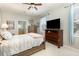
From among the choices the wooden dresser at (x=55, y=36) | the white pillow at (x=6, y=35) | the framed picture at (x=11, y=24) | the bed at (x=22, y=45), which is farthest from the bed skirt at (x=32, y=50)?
the framed picture at (x=11, y=24)

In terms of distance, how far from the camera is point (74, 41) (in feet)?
6.29

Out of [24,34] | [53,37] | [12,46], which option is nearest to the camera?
[12,46]

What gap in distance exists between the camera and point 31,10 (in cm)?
190

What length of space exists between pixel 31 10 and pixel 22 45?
67 centimetres

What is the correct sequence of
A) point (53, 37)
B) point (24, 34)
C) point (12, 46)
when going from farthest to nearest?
point (53, 37) → point (24, 34) → point (12, 46)

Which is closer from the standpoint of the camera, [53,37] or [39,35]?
[39,35]

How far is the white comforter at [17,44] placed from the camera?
1768 millimetres

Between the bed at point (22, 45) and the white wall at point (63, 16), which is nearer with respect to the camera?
the bed at point (22, 45)

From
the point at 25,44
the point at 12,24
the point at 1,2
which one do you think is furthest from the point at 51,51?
the point at 1,2

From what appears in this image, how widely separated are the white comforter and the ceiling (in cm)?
45

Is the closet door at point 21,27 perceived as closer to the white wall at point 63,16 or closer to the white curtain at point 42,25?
the white curtain at point 42,25

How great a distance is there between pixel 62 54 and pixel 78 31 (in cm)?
51

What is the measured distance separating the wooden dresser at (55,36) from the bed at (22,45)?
143mm

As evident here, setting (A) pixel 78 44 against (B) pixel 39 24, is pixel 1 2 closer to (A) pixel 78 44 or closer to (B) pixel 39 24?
(B) pixel 39 24
